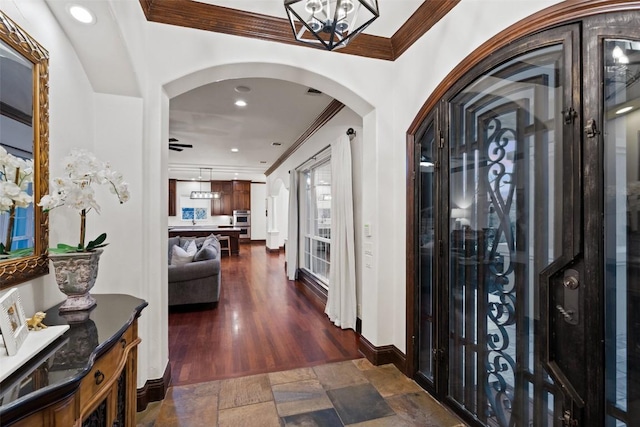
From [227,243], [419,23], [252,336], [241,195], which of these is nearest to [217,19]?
[419,23]

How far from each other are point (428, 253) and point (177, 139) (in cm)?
545

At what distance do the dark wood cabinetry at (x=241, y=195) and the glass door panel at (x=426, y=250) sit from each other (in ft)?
35.6

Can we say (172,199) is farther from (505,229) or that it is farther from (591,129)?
(591,129)

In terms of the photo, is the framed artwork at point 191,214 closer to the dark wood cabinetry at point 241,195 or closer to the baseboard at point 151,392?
the dark wood cabinetry at point 241,195

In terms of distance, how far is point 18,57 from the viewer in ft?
4.26

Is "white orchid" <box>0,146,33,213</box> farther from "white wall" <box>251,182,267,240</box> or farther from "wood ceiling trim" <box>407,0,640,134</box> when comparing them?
Result: "white wall" <box>251,182,267,240</box>

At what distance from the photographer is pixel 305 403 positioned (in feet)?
7.08

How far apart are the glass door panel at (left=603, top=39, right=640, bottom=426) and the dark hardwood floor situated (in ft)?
6.58

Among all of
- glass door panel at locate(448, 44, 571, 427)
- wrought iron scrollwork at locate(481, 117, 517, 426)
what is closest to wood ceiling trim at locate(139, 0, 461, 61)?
glass door panel at locate(448, 44, 571, 427)

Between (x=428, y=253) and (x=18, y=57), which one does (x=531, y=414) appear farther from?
(x=18, y=57)

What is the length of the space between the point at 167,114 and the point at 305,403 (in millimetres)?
2441

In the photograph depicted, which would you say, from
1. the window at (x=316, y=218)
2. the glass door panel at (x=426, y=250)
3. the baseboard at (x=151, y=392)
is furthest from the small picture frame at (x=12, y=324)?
the window at (x=316, y=218)

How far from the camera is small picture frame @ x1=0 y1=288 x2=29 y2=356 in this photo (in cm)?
92

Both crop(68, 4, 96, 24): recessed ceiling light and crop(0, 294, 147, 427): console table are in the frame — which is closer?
crop(0, 294, 147, 427): console table
